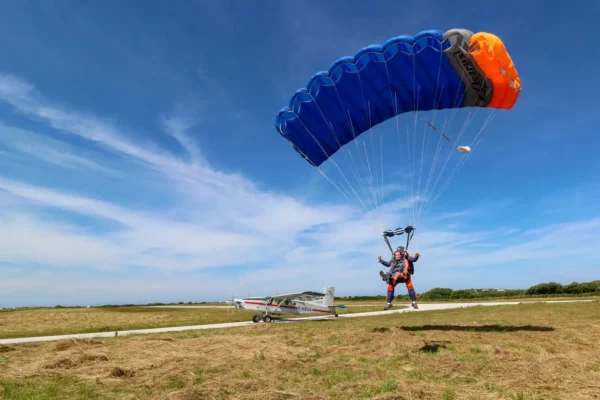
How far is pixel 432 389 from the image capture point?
7.16 metres

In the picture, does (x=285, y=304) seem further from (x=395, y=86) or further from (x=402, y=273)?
(x=395, y=86)

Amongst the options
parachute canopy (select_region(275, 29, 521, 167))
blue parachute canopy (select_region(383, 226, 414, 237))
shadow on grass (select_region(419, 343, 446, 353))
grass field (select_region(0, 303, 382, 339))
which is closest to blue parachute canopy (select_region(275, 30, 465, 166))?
parachute canopy (select_region(275, 29, 521, 167))

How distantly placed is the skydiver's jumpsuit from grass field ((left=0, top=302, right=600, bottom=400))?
160 cm

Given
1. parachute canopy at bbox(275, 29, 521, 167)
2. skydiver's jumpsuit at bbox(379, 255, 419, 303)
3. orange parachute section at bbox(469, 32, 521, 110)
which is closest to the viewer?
orange parachute section at bbox(469, 32, 521, 110)

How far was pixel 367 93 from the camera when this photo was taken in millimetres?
14398

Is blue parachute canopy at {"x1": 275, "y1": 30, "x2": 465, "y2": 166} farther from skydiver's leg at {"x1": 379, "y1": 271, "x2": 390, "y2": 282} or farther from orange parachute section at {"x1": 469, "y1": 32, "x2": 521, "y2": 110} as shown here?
skydiver's leg at {"x1": 379, "y1": 271, "x2": 390, "y2": 282}

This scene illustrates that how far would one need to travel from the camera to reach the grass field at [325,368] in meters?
7.26

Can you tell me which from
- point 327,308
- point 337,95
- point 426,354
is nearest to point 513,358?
point 426,354

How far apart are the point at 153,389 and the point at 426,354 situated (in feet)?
23.7

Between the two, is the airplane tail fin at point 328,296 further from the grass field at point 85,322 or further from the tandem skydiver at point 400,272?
the tandem skydiver at point 400,272

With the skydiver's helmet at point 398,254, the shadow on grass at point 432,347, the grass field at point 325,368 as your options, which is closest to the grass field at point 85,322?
the grass field at point 325,368

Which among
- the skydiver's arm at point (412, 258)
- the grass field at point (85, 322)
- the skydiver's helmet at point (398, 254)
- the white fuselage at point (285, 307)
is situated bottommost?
the grass field at point (85, 322)

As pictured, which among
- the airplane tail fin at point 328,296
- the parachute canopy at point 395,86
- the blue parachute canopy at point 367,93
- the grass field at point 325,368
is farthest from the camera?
the airplane tail fin at point 328,296

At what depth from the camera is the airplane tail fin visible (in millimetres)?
31953
